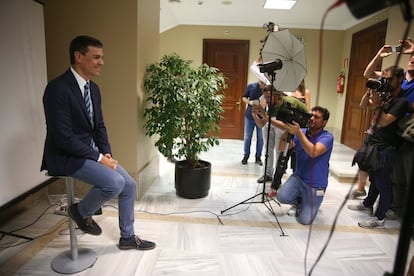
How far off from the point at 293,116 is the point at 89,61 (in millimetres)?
1494

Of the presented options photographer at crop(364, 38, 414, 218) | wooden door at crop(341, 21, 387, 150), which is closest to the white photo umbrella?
photographer at crop(364, 38, 414, 218)

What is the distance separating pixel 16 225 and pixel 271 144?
2510mm

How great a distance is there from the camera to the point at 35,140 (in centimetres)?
217

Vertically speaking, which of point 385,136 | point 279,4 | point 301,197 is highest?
point 279,4

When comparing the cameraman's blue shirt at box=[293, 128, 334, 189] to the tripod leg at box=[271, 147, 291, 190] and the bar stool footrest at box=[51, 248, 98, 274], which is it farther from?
the bar stool footrest at box=[51, 248, 98, 274]

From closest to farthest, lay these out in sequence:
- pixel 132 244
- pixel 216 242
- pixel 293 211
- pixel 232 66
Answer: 1. pixel 132 244
2. pixel 216 242
3. pixel 293 211
4. pixel 232 66

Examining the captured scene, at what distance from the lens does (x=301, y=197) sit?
2594 mm

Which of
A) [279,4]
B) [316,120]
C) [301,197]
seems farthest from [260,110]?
[279,4]

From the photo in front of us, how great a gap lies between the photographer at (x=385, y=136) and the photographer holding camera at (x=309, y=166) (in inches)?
16.0

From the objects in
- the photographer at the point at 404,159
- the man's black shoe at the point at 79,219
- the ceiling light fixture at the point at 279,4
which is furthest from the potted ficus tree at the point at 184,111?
the ceiling light fixture at the point at 279,4

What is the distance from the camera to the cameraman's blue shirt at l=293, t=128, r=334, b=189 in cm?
232

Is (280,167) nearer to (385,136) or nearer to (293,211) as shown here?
(293,211)

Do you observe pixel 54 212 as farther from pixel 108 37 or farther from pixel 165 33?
pixel 165 33

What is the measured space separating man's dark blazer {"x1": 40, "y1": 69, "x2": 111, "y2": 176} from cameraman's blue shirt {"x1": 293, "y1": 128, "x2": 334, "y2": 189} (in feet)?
5.40
